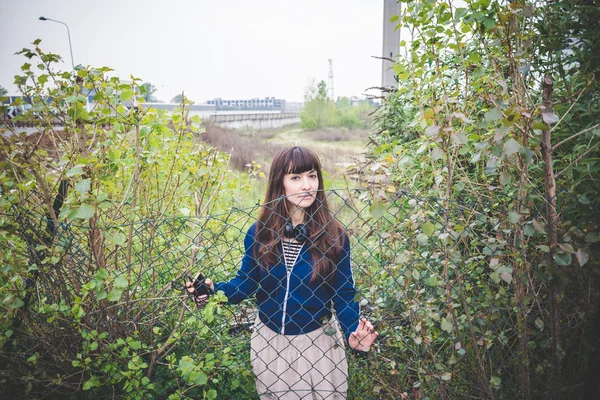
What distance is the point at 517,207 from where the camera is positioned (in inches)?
49.0

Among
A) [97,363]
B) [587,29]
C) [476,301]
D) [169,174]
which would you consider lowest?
[97,363]

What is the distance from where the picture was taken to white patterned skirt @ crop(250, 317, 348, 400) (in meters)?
1.58

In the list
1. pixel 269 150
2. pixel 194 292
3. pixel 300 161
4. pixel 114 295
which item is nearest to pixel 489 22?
pixel 300 161

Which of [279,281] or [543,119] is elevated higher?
[543,119]

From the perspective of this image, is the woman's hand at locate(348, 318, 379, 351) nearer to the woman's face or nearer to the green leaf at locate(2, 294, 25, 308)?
the woman's face

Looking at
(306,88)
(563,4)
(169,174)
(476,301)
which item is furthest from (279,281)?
(306,88)

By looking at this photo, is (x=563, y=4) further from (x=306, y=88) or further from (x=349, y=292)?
(x=306, y=88)

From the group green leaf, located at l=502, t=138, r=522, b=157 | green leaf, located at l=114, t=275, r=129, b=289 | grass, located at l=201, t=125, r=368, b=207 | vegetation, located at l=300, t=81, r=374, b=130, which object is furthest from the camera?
vegetation, located at l=300, t=81, r=374, b=130

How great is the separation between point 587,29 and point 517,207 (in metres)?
0.68

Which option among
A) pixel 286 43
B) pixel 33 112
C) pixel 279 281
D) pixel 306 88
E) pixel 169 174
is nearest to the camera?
pixel 33 112

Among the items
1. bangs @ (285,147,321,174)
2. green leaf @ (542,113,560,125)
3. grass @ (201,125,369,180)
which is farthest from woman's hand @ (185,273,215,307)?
grass @ (201,125,369,180)

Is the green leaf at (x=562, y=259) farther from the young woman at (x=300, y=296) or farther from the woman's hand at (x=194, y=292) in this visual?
the woman's hand at (x=194, y=292)

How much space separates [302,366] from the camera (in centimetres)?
158

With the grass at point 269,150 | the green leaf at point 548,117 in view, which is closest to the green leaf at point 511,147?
the green leaf at point 548,117
